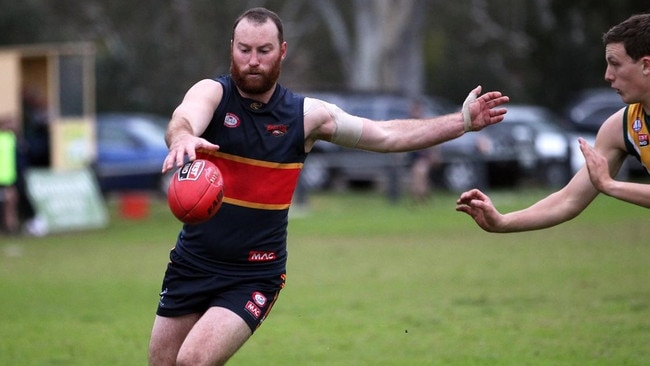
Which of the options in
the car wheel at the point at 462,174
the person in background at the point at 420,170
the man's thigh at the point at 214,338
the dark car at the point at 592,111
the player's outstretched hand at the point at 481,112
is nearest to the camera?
the man's thigh at the point at 214,338

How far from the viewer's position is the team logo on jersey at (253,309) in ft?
20.1

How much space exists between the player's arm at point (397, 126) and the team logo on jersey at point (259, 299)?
90 centimetres

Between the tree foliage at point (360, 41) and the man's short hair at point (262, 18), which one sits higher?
the man's short hair at point (262, 18)

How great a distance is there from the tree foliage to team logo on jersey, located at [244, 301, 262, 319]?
1229 inches

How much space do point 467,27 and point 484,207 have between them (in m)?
49.1

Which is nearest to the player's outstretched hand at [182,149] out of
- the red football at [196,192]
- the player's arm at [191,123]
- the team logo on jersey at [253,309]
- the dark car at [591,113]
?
the player's arm at [191,123]

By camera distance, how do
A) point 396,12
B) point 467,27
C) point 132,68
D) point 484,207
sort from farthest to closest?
point 467,27 → point 132,68 → point 396,12 → point 484,207

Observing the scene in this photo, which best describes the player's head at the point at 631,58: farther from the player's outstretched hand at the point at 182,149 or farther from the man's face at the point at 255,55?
the player's outstretched hand at the point at 182,149

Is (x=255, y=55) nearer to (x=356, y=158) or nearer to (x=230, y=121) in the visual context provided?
(x=230, y=121)

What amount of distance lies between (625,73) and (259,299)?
7.83 ft

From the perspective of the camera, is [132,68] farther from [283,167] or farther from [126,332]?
[283,167]

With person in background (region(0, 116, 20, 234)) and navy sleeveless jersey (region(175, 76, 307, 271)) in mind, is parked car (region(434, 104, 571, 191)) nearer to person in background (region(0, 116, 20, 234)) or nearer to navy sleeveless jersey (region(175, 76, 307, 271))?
person in background (region(0, 116, 20, 234))

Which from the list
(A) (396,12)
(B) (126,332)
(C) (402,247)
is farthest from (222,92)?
(A) (396,12)

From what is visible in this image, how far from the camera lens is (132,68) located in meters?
44.3
